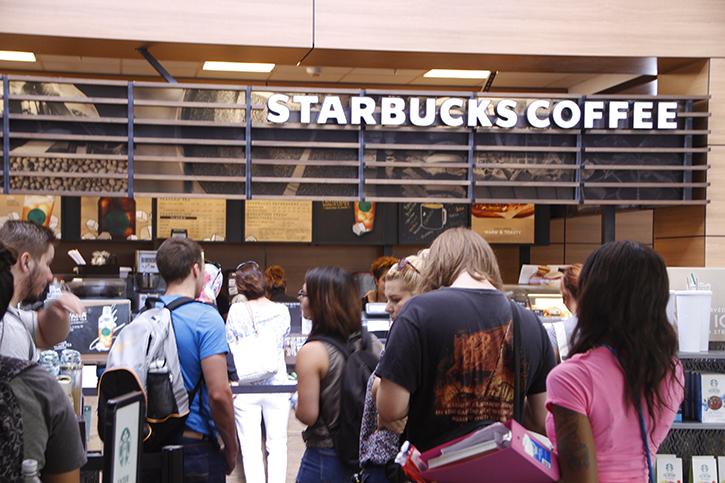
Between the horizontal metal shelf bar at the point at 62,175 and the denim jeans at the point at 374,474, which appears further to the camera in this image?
the horizontal metal shelf bar at the point at 62,175

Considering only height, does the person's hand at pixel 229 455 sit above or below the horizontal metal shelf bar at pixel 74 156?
below

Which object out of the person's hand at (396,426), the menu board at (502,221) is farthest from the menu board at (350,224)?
the person's hand at (396,426)

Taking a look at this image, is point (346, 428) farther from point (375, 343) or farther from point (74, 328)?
point (74, 328)

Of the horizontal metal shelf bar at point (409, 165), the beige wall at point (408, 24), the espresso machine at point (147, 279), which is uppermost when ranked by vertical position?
the beige wall at point (408, 24)

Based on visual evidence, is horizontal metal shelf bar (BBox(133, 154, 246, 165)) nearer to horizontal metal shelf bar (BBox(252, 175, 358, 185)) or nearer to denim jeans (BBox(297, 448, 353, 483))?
horizontal metal shelf bar (BBox(252, 175, 358, 185))

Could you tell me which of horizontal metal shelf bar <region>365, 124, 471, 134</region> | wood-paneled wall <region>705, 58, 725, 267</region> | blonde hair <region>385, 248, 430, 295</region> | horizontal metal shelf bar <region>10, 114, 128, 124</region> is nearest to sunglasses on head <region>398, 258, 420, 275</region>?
blonde hair <region>385, 248, 430, 295</region>

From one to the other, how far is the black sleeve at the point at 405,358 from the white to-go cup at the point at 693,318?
220 centimetres

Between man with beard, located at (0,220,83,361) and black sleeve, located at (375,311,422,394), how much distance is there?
934mm

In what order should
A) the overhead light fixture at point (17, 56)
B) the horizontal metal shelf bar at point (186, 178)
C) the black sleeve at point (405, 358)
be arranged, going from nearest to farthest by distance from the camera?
the black sleeve at point (405, 358) < the horizontal metal shelf bar at point (186, 178) < the overhead light fixture at point (17, 56)

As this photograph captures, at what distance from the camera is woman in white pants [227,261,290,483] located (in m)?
5.25

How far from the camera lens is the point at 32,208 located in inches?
323

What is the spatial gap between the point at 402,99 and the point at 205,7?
1.35m

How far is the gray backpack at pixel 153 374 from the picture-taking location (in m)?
2.98

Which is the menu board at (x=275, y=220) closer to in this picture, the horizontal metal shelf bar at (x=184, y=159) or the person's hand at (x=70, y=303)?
the horizontal metal shelf bar at (x=184, y=159)
